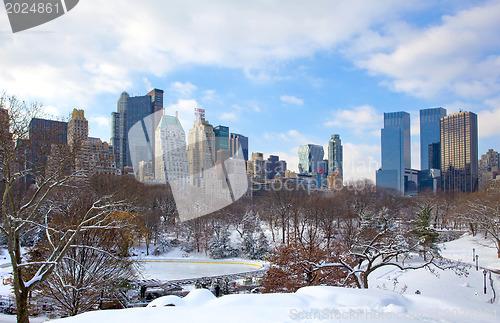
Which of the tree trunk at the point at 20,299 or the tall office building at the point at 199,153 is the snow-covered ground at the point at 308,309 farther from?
the tall office building at the point at 199,153

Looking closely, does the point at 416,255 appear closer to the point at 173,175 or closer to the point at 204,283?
the point at 204,283

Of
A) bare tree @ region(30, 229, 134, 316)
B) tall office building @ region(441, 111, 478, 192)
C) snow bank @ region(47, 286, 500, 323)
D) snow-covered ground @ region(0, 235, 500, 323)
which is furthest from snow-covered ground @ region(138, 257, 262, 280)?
tall office building @ region(441, 111, 478, 192)

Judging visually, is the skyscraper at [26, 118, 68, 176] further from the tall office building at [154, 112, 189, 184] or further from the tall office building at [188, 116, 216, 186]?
the tall office building at [188, 116, 216, 186]

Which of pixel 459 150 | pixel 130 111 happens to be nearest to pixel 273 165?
pixel 130 111

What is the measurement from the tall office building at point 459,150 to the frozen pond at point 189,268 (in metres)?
143

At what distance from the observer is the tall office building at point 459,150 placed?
14688 cm

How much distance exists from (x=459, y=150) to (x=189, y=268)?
176 metres

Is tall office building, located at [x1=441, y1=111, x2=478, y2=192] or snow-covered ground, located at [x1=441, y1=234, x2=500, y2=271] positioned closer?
snow-covered ground, located at [x1=441, y1=234, x2=500, y2=271]

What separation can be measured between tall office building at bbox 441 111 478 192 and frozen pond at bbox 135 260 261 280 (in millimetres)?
142790

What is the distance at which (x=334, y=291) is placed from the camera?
24.0ft

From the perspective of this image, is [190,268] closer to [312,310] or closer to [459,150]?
[312,310]

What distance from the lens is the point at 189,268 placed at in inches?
1151

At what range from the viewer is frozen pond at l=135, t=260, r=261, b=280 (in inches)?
998

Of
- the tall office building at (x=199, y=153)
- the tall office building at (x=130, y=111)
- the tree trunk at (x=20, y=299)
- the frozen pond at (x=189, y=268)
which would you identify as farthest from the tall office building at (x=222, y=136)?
the tree trunk at (x=20, y=299)
